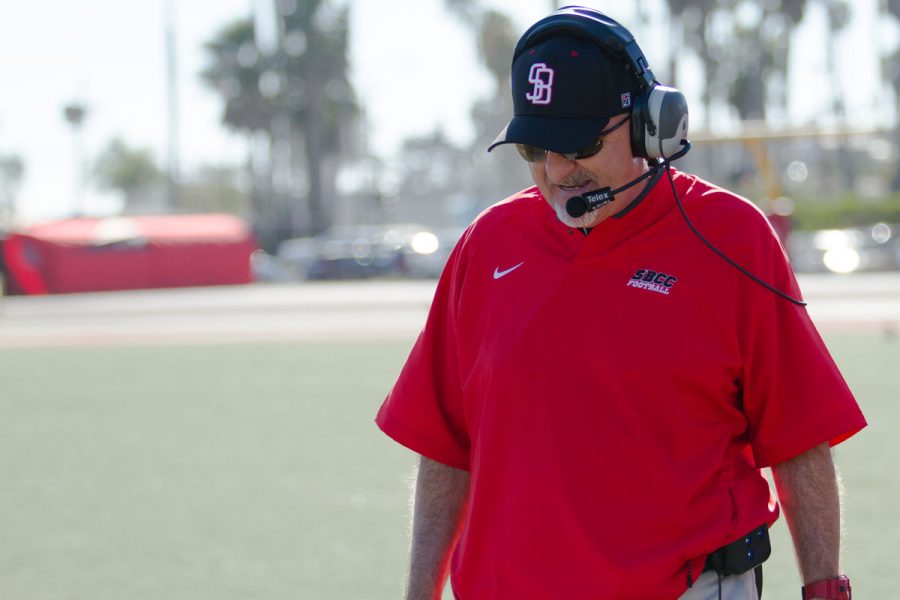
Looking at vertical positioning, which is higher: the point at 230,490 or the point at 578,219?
the point at 578,219

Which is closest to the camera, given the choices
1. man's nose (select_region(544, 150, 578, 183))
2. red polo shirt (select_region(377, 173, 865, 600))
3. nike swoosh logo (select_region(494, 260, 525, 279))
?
red polo shirt (select_region(377, 173, 865, 600))

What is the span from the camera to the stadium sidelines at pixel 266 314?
65.9ft

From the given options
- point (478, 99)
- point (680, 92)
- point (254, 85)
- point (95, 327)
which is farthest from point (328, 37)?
point (680, 92)

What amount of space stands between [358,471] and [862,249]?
109 ft

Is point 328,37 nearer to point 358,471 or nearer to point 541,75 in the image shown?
point 358,471

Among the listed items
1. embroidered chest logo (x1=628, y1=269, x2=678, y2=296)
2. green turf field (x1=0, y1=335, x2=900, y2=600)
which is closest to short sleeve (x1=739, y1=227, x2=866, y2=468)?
embroidered chest logo (x1=628, y1=269, x2=678, y2=296)

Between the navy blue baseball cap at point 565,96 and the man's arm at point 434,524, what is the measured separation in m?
0.78

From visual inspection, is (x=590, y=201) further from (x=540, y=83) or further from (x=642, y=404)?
(x=642, y=404)

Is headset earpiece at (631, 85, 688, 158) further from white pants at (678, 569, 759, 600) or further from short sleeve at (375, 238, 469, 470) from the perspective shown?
white pants at (678, 569, 759, 600)

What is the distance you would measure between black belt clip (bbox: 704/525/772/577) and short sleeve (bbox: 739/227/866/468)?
7.3 inches

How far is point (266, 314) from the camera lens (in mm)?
26734

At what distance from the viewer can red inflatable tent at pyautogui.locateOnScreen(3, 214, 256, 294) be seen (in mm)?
41500

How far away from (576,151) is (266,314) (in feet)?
80.7

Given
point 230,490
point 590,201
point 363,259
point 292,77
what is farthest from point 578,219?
point 292,77
